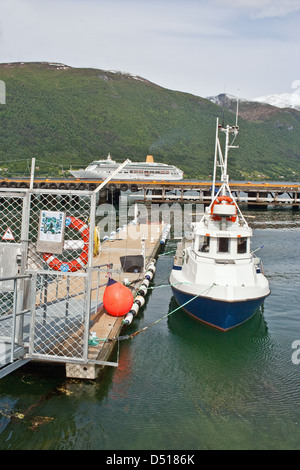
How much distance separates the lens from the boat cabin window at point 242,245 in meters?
14.4

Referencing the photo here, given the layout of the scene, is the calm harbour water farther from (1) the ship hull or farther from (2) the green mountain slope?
(2) the green mountain slope

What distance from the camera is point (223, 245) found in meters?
14.4

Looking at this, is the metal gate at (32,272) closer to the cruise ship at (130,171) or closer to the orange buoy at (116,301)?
the orange buoy at (116,301)

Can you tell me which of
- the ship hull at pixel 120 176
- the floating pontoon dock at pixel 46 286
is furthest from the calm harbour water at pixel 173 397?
the ship hull at pixel 120 176

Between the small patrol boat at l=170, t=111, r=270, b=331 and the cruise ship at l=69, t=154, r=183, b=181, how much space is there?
83.2 m

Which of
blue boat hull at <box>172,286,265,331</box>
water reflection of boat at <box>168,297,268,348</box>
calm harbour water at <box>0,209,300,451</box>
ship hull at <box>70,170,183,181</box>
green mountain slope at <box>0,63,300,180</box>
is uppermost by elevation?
green mountain slope at <box>0,63,300,180</box>

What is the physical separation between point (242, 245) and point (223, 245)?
0.67 metres

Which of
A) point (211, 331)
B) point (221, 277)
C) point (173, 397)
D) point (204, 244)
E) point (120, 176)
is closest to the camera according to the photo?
point (173, 397)

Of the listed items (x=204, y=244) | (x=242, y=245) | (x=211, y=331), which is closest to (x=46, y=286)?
(x=211, y=331)

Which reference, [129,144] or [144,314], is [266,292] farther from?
[129,144]

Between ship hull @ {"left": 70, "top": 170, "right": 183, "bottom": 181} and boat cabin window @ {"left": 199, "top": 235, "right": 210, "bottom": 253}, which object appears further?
ship hull @ {"left": 70, "top": 170, "right": 183, "bottom": 181}

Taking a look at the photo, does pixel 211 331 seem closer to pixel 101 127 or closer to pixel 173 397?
pixel 173 397

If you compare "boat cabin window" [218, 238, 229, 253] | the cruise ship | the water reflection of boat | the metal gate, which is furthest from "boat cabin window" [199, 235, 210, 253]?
the cruise ship

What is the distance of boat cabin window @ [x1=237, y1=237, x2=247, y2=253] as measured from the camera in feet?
47.3
